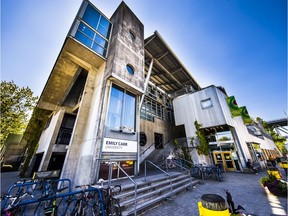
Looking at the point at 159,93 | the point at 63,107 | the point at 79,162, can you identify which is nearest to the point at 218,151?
the point at 159,93

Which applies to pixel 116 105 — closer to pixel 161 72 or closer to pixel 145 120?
pixel 145 120

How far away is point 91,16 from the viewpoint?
9086 millimetres

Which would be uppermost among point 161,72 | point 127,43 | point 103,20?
point 161,72

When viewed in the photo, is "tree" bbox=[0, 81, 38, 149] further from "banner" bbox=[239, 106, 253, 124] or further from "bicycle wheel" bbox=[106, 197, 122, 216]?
"banner" bbox=[239, 106, 253, 124]

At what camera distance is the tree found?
15.0 metres

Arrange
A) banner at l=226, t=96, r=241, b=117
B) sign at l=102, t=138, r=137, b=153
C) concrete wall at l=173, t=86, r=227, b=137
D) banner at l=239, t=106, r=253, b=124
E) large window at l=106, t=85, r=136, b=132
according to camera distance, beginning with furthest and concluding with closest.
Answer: banner at l=239, t=106, r=253, b=124
banner at l=226, t=96, r=241, b=117
concrete wall at l=173, t=86, r=227, b=137
large window at l=106, t=85, r=136, b=132
sign at l=102, t=138, r=137, b=153

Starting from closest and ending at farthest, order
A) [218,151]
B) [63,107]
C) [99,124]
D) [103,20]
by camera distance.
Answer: [99,124] < [103,20] < [63,107] < [218,151]

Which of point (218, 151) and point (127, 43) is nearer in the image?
point (127, 43)

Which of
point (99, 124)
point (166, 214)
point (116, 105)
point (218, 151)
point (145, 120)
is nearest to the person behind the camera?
point (166, 214)

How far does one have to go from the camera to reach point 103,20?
33.1ft

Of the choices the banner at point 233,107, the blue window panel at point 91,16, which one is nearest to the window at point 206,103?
the banner at point 233,107

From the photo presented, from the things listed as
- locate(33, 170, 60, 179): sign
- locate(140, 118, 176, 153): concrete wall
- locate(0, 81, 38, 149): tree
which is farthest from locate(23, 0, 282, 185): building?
locate(0, 81, 38, 149): tree

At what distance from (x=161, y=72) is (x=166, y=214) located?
18.7 m

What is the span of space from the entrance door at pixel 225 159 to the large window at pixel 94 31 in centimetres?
1570
